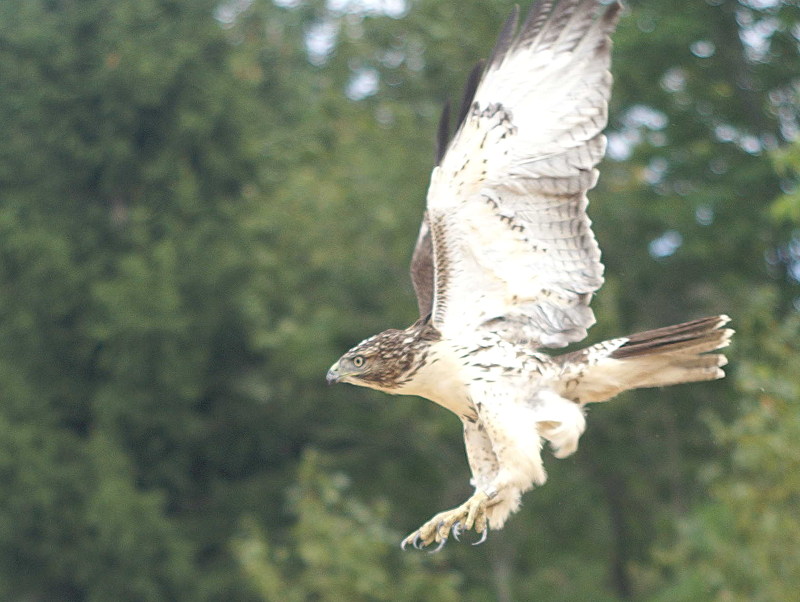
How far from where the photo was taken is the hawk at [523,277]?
20.1ft

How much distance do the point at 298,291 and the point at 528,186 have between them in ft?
42.1

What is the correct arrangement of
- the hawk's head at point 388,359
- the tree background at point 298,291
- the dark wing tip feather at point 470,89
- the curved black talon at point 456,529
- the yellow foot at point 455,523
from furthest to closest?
the tree background at point 298,291
the dark wing tip feather at point 470,89
the hawk's head at point 388,359
the yellow foot at point 455,523
the curved black talon at point 456,529

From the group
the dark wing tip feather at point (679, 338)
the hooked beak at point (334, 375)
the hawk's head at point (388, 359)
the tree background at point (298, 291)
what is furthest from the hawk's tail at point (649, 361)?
the tree background at point (298, 291)

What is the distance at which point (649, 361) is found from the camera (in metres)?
6.30

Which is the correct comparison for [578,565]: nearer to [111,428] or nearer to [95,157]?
[111,428]

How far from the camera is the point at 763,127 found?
16.8 metres

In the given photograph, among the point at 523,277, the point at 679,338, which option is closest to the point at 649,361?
the point at 679,338

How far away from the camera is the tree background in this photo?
16.9 metres

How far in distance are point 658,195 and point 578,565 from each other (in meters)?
5.47

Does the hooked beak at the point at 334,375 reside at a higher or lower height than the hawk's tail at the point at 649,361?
higher

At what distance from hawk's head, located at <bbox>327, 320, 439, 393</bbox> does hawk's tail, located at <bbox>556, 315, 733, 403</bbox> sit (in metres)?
0.67

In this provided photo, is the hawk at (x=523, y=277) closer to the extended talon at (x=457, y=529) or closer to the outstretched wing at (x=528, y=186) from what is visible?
the outstretched wing at (x=528, y=186)

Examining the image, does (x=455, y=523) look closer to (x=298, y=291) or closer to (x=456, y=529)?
(x=456, y=529)

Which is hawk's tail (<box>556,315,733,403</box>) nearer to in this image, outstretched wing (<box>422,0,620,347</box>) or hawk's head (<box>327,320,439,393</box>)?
outstretched wing (<box>422,0,620,347</box>)
